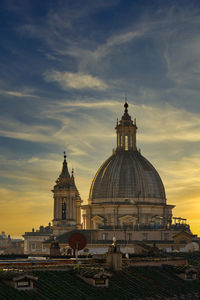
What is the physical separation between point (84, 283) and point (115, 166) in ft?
→ 317

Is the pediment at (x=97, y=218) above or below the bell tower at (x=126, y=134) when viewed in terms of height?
below

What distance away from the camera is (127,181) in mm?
153000

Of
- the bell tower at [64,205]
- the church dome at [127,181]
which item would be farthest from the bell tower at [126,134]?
the bell tower at [64,205]

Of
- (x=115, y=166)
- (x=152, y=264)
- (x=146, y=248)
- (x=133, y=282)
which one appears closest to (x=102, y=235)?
(x=115, y=166)

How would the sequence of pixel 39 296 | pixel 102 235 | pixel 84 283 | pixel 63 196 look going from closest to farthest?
pixel 39 296 < pixel 84 283 < pixel 102 235 < pixel 63 196

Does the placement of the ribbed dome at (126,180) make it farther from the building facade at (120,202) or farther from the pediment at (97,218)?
the pediment at (97,218)

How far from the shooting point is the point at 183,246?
135 metres

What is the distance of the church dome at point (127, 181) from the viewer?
153 m

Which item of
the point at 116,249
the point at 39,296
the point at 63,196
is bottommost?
the point at 39,296

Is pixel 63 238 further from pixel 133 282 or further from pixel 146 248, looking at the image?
pixel 133 282

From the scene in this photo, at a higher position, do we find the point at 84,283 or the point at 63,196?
the point at 63,196

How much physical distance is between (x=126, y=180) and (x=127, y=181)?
13.2 inches

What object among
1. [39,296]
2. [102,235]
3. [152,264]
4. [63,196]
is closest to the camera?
[39,296]

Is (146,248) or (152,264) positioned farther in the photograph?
(146,248)
